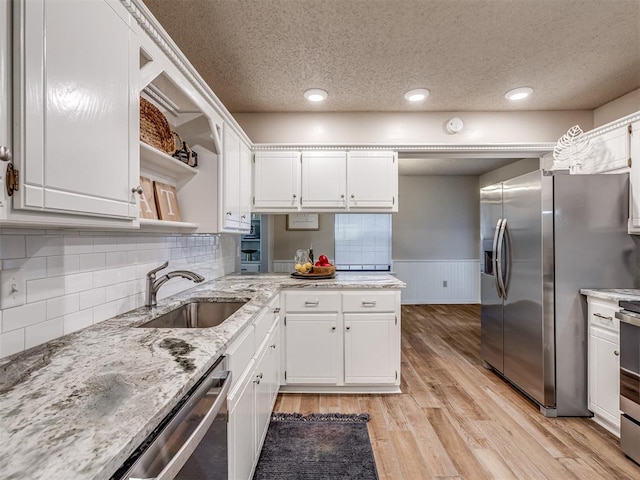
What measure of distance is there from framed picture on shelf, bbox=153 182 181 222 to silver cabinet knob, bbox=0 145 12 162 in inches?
45.2

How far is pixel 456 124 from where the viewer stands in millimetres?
3146

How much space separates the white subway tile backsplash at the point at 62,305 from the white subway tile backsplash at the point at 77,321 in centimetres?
2

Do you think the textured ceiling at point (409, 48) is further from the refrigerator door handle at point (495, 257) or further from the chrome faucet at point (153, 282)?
the chrome faucet at point (153, 282)

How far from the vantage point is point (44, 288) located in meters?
1.19

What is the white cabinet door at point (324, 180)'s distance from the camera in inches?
122

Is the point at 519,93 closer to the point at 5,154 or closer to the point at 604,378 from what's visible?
the point at 604,378

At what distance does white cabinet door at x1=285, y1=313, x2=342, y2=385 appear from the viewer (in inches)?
102

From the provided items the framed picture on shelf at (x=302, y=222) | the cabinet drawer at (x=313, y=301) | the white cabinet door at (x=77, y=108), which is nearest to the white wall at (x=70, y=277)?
the white cabinet door at (x=77, y=108)

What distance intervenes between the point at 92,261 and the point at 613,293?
9.86 feet

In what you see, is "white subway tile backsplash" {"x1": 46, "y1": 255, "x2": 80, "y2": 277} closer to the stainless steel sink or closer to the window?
the stainless steel sink

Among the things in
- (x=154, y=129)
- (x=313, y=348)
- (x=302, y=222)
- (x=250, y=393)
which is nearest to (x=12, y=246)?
(x=154, y=129)

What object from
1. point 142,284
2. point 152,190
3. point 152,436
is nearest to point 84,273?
point 142,284

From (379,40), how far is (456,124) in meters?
1.47

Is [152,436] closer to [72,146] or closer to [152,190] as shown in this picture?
[72,146]
